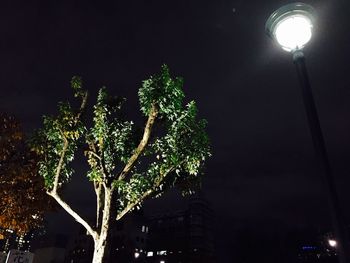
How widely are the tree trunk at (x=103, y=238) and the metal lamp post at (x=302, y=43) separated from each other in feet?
27.9

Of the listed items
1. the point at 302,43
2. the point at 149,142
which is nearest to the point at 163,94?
the point at 149,142

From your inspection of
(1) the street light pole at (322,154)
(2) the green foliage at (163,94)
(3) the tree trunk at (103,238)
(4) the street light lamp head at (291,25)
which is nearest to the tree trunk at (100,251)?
(3) the tree trunk at (103,238)

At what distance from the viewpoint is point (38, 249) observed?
93062mm

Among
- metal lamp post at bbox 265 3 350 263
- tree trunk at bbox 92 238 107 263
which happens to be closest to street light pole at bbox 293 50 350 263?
metal lamp post at bbox 265 3 350 263

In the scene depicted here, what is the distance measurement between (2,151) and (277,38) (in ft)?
57.2

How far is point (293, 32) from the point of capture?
5.60 metres

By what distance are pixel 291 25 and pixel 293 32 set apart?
0.46 feet

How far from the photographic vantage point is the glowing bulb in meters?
5.46

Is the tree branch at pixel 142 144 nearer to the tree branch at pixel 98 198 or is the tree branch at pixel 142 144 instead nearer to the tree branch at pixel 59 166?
the tree branch at pixel 98 198

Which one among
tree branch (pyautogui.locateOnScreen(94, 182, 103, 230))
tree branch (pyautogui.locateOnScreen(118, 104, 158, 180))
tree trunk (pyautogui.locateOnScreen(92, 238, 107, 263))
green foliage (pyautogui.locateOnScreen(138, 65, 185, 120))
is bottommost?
tree trunk (pyautogui.locateOnScreen(92, 238, 107, 263))

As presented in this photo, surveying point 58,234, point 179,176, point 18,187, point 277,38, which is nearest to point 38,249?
point 58,234

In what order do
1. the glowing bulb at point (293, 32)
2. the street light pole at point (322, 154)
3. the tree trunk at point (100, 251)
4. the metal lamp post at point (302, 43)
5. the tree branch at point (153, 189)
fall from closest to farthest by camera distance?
the street light pole at point (322, 154) < the metal lamp post at point (302, 43) < the glowing bulb at point (293, 32) < the tree trunk at point (100, 251) < the tree branch at point (153, 189)

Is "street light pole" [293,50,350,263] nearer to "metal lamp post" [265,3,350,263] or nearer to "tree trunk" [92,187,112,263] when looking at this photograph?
"metal lamp post" [265,3,350,263]

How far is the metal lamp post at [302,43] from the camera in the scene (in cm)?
475
